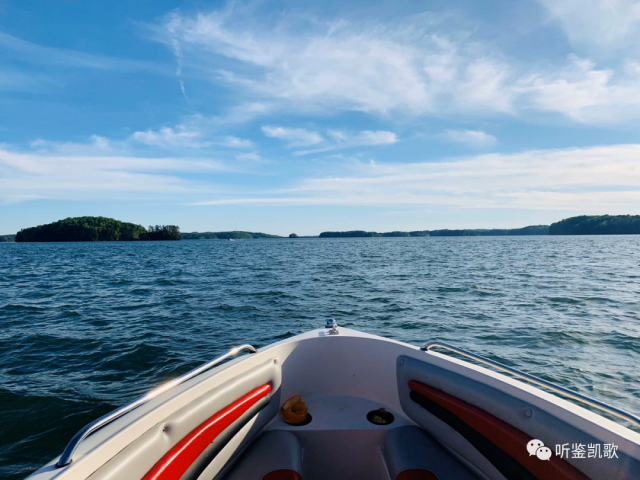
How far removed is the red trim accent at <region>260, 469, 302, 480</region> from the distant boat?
0.04ft

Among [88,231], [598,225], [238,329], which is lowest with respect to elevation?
[238,329]

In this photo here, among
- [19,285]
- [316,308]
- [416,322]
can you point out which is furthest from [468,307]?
[19,285]

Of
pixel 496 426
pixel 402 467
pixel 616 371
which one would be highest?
pixel 496 426

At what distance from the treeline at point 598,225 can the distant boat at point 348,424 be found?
149537 millimetres

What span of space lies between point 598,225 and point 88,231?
175 metres

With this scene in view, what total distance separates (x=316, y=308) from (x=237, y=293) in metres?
4.34

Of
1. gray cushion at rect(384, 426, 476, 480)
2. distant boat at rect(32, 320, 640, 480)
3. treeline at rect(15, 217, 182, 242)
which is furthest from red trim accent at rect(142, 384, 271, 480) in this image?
treeline at rect(15, 217, 182, 242)

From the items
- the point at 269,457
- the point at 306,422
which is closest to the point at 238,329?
the point at 306,422

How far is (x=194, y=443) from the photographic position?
87.9 inches

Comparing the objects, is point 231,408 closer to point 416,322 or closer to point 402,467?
point 402,467

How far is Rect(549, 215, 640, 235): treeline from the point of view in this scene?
115938 millimetres

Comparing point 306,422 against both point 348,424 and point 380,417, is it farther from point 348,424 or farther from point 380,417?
point 380,417

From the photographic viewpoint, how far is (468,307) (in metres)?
11.5

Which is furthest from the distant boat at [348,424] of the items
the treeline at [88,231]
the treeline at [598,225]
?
the treeline at [598,225]
